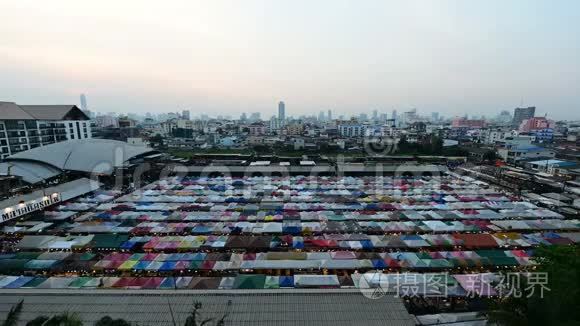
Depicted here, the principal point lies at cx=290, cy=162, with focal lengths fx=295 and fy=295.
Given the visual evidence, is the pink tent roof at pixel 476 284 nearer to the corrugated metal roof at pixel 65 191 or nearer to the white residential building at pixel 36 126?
the corrugated metal roof at pixel 65 191

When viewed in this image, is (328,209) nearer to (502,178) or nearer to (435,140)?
(502,178)

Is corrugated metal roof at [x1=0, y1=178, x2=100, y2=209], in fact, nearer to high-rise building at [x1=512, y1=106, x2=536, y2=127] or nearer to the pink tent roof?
the pink tent roof

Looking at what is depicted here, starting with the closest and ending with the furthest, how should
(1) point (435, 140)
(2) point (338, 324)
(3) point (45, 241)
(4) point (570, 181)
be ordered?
(2) point (338, 324) < (3) point (45, 241) < (4) point (570, 181) < (1) point (435, 140)

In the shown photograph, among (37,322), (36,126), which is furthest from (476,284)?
(36,126)

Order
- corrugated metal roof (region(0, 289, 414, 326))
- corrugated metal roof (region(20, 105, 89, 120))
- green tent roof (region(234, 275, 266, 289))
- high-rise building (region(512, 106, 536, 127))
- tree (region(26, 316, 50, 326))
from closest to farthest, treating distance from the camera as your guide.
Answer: tree (region(26, 316, 50, 326)) → corrugated metal roof (region(0, 289, 414, 326)) → green tent roof (region(234, 275, 266, 289)) → corrugated metal roof (region(20, 105, 89, 120)) → high-rise building (region(512, 106, 536, 127))

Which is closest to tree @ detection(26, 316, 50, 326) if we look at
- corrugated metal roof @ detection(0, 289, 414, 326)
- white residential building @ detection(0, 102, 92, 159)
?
corrugated metal roof @ detection(0, 289, 414, 326)

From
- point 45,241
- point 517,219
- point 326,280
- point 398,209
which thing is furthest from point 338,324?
point 517,219

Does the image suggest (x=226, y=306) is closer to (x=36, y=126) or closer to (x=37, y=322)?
(x=37, y=322)

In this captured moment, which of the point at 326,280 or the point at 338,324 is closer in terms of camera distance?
the point at 338,324
